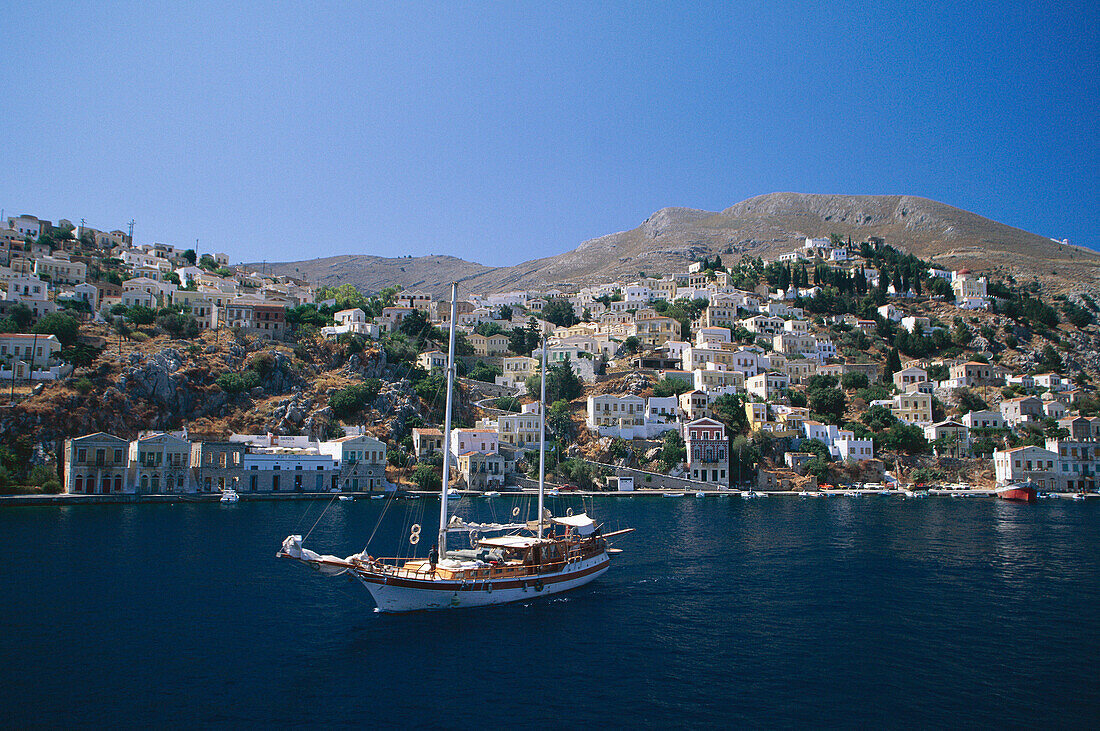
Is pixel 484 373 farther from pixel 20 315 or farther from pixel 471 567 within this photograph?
pixel 471 567

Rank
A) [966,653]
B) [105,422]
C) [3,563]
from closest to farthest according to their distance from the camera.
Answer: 1. [966,653]
2. [3,563]
3. [105,422]

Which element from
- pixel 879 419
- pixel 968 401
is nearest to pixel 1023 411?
pixel 968 401

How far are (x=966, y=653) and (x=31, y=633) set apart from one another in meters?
29.4

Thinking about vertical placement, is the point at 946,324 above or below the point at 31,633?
above

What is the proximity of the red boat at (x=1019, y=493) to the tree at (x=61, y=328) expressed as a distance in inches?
3934

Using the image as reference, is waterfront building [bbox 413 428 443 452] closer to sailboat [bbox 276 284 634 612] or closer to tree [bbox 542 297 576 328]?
sailboat [bbox 276 284 634 612]

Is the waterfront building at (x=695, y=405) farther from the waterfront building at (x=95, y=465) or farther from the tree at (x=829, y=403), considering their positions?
the waterfront building at (x=95, y=465)

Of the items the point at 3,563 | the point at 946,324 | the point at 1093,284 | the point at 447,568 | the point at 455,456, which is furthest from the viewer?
the point at 1093,284

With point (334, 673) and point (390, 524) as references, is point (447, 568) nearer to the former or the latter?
point (334, 673)

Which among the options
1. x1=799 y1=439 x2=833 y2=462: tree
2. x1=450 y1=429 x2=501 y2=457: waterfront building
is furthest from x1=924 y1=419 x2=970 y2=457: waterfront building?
x1=450 y1=429 x2=501 y2=457: waterfront building

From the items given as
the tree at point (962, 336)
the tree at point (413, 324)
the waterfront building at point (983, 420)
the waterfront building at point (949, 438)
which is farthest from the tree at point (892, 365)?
the tree at point (413, 324)

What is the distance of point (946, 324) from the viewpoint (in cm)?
12150

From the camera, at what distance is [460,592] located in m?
25.7

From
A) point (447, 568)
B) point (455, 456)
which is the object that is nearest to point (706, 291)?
point (455, 456)
